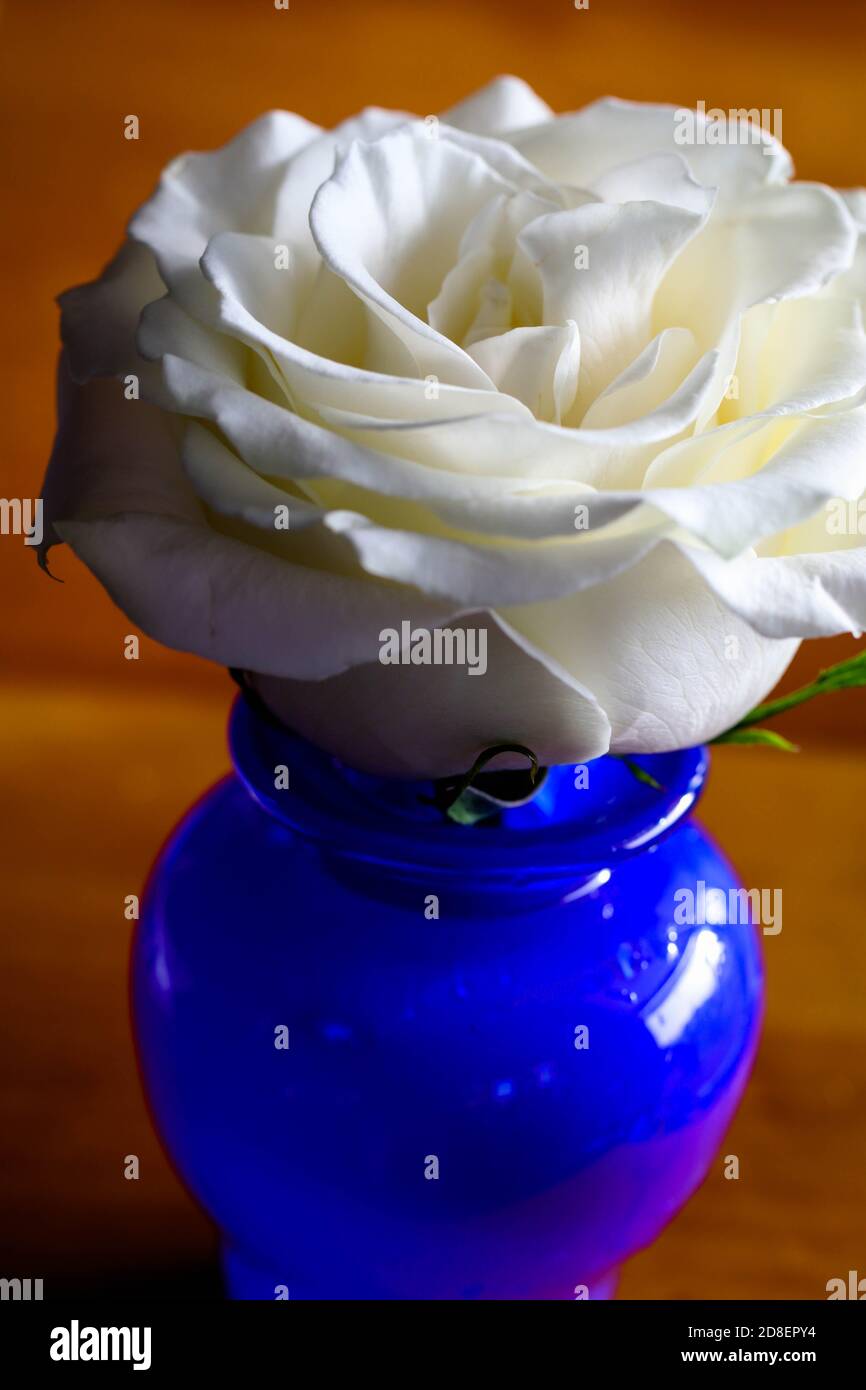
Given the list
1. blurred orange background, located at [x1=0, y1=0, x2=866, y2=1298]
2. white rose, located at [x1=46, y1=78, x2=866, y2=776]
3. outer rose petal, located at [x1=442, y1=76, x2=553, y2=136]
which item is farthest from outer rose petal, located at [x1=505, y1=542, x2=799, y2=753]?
blurred orange background, located at [x1=0, y1=0, x2=866, y2=1298]

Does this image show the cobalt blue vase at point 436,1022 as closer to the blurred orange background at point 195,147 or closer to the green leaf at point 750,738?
the green leaf at point 750,738

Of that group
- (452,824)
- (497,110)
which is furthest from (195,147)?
(452,824)

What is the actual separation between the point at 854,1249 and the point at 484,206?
0.38 metres

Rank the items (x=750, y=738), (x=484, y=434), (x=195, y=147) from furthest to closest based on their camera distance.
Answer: (x=195, y=147) < (x=750, y=738) < (x=484, y=434)

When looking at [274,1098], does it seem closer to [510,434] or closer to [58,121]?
[510,434]

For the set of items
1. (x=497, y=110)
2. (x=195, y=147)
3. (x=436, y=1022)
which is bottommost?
(x=436, y=1022)

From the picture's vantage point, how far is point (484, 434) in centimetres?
27

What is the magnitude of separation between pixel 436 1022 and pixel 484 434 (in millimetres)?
157

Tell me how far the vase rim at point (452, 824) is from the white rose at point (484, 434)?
0.04 metres

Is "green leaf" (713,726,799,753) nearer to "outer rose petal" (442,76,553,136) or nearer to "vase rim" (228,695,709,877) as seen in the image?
"vase rim" (228,695,709,877)

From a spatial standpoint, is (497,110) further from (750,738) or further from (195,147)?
(195,147)

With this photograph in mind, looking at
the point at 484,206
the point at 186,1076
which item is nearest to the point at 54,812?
the point at 186,1076

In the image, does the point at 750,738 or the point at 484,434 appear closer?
the point at 484,434

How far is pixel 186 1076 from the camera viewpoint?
397 mm
